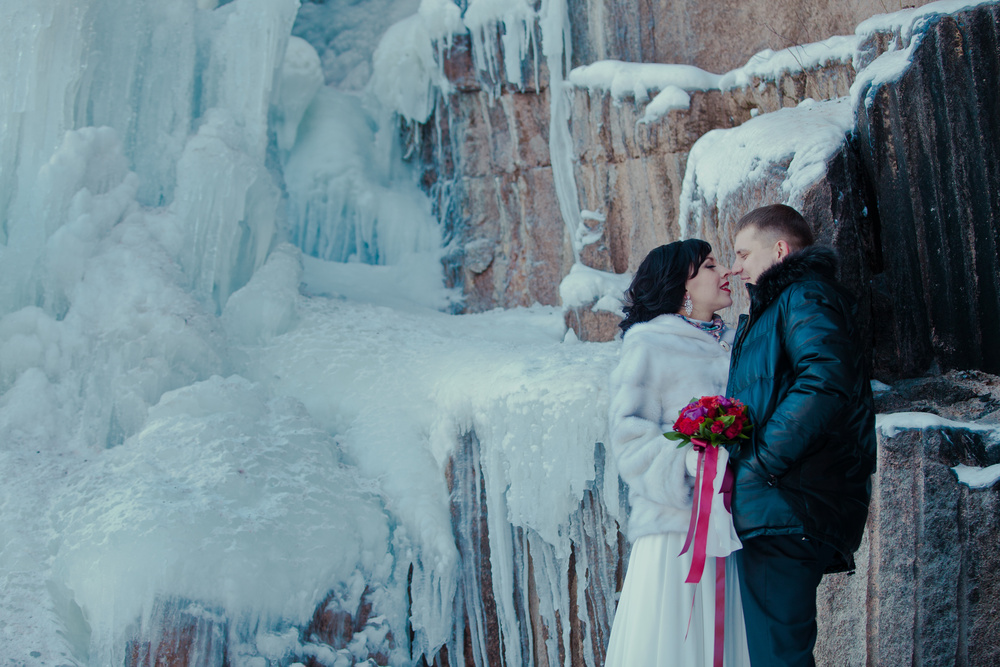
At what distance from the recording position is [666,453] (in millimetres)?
1903

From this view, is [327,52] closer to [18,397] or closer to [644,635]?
[18,397]

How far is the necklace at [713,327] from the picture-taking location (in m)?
2.15

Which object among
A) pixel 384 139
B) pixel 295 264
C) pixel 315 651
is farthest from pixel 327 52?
pixel 315 651

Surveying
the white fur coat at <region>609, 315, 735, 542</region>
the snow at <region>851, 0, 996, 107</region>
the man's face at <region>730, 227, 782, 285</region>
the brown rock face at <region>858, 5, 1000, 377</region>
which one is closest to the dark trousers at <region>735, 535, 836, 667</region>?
the white fur coat at <region>609, 315, 735, 542</region>

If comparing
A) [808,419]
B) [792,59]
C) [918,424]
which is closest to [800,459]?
[808,419]

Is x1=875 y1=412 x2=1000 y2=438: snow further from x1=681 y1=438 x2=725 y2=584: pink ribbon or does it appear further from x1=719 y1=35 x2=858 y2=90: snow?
x1=719 y1=35 x2=858 y2=90: snow

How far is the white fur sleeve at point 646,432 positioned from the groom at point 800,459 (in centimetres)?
17

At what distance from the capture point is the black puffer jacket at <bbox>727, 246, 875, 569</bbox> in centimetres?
162

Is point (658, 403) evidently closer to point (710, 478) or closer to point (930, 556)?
point (710, 478)

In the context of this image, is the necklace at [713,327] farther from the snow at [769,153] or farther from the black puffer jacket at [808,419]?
the snow at [769,153]

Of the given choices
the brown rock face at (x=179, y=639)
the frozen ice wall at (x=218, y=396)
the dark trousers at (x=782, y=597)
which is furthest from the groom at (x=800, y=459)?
the brown rock face at (x=179, y=639)

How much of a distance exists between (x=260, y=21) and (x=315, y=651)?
5.04m

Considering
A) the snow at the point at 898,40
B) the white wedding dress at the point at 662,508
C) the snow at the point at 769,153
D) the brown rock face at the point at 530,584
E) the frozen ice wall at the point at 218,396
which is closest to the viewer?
the white wedding dress at the point at 662,508

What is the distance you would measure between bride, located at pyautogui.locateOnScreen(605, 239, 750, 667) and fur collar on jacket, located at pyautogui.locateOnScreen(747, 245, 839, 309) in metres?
0.30
